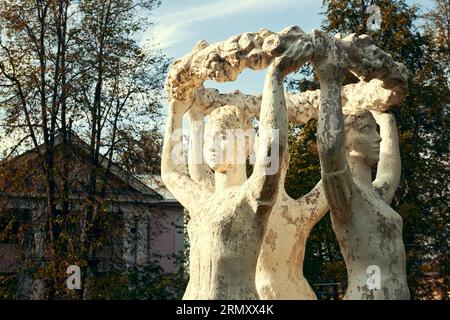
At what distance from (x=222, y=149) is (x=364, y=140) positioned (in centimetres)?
118

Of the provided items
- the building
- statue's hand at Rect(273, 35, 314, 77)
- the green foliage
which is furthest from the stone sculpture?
the building

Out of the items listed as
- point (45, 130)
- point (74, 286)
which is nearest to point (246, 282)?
point (74, 286)

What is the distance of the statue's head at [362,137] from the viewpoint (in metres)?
7.39

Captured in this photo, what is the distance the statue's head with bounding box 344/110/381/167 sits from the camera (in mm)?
7387

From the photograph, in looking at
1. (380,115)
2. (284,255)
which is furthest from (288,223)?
(380,115)

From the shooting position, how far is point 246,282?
656 centimetres

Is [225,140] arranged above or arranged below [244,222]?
above

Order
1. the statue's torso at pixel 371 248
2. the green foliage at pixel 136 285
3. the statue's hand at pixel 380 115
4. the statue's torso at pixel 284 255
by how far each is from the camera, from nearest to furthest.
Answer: the statue's torso at pixel 371 248 < the statue's torso at pixel 284 255 < the statue's hand at pixel 380 115 < the green foliage at pixel 136 285

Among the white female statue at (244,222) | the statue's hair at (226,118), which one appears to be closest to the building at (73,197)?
the statue's hair at (226,118)

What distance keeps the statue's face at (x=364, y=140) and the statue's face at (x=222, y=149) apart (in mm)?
931

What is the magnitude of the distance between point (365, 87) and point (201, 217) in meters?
2.02

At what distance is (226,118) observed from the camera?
755cm

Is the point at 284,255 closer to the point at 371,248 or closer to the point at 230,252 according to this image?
the point at 371,248

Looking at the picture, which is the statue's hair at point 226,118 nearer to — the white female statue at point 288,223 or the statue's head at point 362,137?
the white female statue at point 288,223
